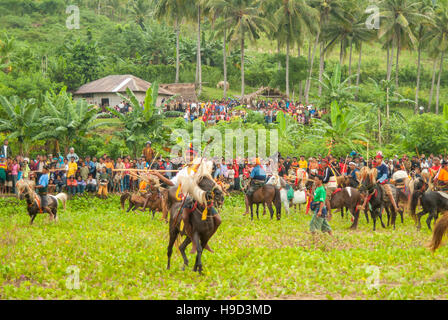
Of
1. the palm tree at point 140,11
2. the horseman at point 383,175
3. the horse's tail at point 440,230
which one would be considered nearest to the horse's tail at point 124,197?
the horseman at point 383,175

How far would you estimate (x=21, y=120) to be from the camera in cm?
2494

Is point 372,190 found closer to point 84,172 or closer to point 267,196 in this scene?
point 267,196

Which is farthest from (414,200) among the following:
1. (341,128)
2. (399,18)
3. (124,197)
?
(399,18)

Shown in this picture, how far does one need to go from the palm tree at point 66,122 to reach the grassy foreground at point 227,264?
29.3 feet

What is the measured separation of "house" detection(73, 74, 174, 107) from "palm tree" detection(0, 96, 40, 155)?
714 inches

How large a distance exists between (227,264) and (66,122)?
53.3 feet

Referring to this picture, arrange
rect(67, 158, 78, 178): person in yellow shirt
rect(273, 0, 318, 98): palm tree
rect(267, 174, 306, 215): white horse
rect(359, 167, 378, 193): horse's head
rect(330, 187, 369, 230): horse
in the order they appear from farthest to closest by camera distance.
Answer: rect(273, 0, 318, 98): palm tree → rect(67, 158, 78, 178): person in yellow shirt → rect(267, 174, 306, 215): white horse → rect(330, 187, 369, 230): horse → rect(359, 167, 378, 193): horse's head

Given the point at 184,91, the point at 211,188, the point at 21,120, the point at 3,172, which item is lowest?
the point at 3,172

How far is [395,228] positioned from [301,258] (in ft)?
21.7

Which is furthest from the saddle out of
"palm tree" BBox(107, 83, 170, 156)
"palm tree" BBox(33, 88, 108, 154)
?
"palm tree" BBox(33, 88, 108, 154)

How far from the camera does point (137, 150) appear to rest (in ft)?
89.5

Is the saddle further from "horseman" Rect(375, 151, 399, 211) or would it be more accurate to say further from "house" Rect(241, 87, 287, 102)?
"house" Rect(241, 87, 287, 102)

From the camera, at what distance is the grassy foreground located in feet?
30.9
